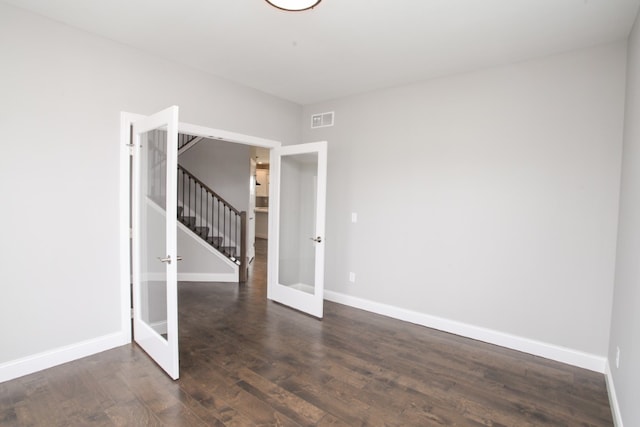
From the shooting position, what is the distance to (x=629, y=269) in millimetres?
2156

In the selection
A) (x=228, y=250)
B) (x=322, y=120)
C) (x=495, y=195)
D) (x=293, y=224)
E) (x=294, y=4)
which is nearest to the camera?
(x=294, y=4)

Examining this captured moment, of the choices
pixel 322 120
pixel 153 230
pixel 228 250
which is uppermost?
pixel 322 120

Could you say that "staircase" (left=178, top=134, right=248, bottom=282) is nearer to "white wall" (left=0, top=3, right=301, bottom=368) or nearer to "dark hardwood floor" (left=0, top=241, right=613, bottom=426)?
"dark hardwood floor" (left=0, top=241, right=613, bottom=426)

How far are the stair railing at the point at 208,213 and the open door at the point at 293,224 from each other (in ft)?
6.09

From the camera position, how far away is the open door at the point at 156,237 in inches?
98.8

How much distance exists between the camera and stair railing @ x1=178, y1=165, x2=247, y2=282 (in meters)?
6.26

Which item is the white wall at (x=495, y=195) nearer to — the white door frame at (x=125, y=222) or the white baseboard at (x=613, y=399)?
the white baseboard at (x=613, y=399)

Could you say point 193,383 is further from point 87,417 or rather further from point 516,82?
point 516,82

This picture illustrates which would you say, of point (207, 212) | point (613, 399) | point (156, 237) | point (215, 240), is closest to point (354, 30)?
point (156, 237)

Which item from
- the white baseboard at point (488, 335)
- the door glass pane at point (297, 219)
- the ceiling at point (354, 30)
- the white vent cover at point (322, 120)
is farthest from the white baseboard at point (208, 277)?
the ceiling at point (354, 30)

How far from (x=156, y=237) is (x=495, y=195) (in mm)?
3319

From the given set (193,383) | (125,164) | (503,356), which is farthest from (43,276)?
(503,356)

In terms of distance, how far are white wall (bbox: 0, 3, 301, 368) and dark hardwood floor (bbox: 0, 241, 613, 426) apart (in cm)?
50

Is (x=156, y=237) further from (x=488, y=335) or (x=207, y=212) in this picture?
(x=207, y=212)
